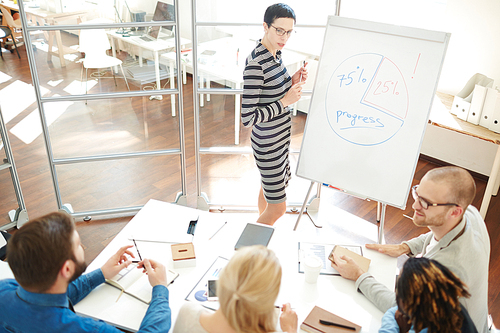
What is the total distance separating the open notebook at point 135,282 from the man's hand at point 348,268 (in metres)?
0.66

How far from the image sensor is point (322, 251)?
6.21ft

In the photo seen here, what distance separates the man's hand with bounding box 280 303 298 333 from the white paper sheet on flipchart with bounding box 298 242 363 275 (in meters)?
0.31

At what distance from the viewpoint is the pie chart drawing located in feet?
6.87

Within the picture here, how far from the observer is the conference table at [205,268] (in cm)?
157

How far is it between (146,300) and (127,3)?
1.92 metres

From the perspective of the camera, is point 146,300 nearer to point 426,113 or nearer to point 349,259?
point 349,259

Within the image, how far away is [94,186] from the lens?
3312 mm

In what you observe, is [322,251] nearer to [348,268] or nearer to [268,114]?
[348,268]

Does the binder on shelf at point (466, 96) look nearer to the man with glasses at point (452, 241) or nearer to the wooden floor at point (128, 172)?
the wooden floor at point (128, 172)

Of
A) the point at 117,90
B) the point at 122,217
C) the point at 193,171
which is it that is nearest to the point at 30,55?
the point at 117,90

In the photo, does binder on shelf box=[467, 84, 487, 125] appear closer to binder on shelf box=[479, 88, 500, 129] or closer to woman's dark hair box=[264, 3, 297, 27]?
binder on shelf box=[479, 88, 500, 129]

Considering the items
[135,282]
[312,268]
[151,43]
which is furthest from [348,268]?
[151,43]

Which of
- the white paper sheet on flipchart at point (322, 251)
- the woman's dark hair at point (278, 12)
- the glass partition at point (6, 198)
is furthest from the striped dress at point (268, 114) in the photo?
the glass partition at point (6, 198)

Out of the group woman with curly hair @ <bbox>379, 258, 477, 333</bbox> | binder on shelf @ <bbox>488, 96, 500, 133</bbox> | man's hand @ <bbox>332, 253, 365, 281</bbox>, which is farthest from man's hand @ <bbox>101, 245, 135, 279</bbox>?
binder on shelf @ <bbox>488, 96, 500, 133</bbox>
